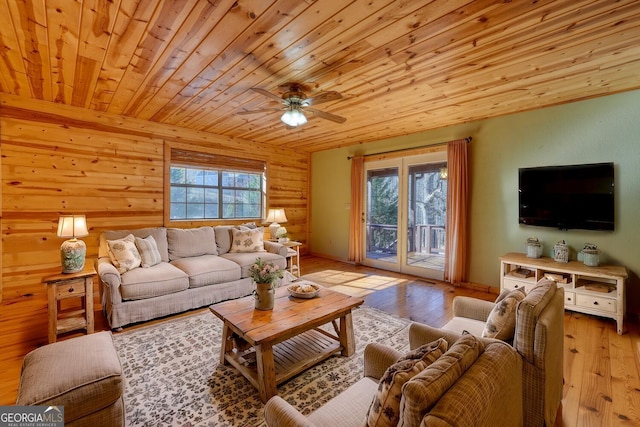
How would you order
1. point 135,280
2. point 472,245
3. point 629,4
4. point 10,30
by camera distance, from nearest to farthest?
point 629,4 → point 10,30 → point 135,280 → point 472,245

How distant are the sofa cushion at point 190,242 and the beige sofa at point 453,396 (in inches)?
133

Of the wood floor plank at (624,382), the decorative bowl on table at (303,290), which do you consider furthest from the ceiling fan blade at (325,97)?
the wood floor plank at (624,382)

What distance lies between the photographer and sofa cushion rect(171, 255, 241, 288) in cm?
344

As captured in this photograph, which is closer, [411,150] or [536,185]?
[536,185]

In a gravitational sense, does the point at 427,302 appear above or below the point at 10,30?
below

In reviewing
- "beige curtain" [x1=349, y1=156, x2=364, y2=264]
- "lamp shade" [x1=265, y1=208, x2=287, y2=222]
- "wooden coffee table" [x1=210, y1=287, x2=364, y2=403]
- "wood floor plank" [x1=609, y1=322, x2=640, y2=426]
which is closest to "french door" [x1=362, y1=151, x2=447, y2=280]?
"beige curtain" [x1=349, y1=156, x2=364, y2=264]

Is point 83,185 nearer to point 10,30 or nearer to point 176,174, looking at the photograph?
point 176,174

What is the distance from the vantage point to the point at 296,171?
6.60 meters

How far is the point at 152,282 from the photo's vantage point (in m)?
3.08

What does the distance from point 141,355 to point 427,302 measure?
326 centimetres

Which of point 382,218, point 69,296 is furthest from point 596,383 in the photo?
point 69,296

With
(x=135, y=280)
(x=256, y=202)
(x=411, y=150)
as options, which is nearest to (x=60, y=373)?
(x=135, y=280)

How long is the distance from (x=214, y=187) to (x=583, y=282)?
564 centimetres

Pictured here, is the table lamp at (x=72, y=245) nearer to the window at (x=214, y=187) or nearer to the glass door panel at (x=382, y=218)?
the window at (x=214, y=187)
